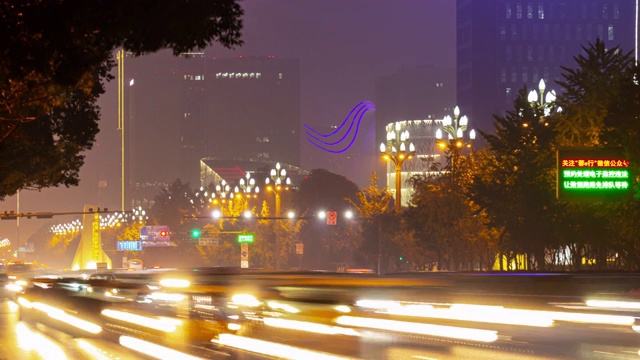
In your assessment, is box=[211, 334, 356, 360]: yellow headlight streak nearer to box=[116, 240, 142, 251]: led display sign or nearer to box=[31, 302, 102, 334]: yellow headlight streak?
box=[31, 302, 102, 334]: yellow headlight streak

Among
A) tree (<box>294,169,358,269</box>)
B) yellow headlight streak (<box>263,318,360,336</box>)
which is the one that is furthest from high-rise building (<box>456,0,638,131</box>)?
yellow headlight streak (<box>263,318,360,336</box>)

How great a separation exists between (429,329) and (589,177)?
1893cm

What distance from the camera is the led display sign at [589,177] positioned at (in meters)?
46.8

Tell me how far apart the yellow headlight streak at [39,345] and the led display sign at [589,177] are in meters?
22.1

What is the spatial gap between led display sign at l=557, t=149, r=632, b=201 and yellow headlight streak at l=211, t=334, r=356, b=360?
2879cm

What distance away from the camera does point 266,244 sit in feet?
458

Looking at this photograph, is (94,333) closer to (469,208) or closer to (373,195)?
(469,208)

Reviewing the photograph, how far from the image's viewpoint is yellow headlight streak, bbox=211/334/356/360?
16.8 meters

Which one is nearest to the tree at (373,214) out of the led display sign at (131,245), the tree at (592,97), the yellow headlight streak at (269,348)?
the tree at (592,97)

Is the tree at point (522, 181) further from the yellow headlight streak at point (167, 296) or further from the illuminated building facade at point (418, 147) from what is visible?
the illuminated building facade at point (418, 147)

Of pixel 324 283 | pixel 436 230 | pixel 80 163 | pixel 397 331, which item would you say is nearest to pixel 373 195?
pixel 436 230

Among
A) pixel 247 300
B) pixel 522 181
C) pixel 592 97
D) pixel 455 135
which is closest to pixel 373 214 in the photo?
pixel 455 135

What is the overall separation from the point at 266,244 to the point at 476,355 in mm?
116084

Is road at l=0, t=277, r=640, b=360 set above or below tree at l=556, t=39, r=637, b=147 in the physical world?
below
